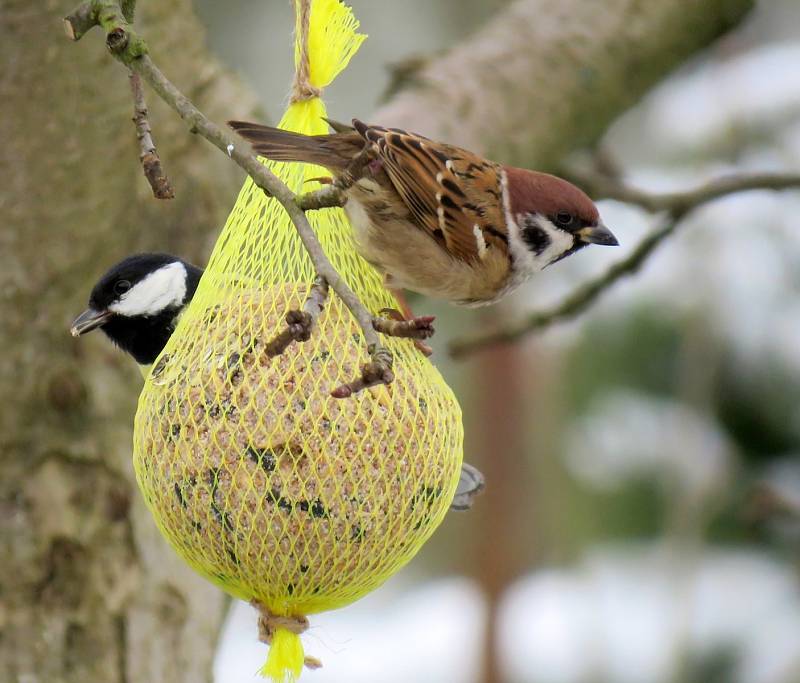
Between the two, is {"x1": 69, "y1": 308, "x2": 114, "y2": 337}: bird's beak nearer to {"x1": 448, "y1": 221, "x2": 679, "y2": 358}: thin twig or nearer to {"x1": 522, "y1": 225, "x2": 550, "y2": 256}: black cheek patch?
{"x1": 522, "y1": 225, "x2": 550, "y2": 256}: black cheek patch

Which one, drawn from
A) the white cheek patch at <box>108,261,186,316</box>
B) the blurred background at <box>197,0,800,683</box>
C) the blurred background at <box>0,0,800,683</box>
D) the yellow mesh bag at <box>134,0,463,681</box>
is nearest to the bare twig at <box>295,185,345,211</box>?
the yellow mesh bag at <box>134,0,463,681</box>

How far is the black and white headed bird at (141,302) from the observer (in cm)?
297

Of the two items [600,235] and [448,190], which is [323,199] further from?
[600,235]

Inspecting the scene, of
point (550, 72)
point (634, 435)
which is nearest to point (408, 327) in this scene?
point (550, 72)

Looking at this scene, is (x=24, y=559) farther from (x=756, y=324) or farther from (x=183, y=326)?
(x=756, y=324)

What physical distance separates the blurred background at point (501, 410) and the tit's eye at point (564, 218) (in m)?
0.77

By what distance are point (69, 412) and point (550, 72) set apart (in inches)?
74.5

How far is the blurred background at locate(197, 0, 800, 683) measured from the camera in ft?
20.3

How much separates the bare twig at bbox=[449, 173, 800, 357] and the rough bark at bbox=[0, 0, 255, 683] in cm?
121

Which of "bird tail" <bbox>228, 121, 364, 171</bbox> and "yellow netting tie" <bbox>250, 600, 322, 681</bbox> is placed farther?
"bird tail" <bbox>228, 121, 364, 171</bbox>

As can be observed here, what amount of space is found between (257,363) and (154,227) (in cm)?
127

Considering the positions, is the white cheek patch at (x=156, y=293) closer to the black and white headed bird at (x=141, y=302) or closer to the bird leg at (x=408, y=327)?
the black and white headed bird at (x=141, y=302)

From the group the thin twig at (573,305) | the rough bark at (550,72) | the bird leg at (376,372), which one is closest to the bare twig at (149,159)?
the bird leg at (376,372)

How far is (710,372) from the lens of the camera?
5.90m
